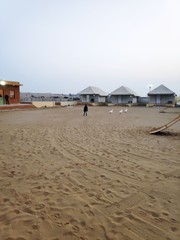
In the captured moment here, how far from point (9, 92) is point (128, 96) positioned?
31.0 meters

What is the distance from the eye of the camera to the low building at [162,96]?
46.4 m

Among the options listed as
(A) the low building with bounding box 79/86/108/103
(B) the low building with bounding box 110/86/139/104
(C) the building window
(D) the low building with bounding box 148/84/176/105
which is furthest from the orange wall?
(D) the low building with bounding box 148/84/176/105

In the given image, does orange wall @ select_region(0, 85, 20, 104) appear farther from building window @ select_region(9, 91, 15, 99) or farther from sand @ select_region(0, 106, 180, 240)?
sand @ select_region(0, 106, 180, 240)

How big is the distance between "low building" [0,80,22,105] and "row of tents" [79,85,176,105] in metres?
Result: 22.0

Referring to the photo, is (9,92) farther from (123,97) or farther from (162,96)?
(162,96)

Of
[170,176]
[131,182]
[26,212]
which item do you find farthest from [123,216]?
[170,176]

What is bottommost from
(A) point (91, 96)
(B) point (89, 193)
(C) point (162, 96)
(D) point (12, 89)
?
(B) point (89, 193)

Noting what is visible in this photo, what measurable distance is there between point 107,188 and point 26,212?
1.90m

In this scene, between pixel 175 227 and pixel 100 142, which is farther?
pixel 100 142

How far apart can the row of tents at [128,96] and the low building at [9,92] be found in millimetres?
21987

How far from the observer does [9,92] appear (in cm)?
3331

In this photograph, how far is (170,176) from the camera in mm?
5148

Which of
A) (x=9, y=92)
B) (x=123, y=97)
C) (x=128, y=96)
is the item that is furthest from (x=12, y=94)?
(x=128, y=96)

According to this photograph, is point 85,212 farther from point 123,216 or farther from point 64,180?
point 64,180
